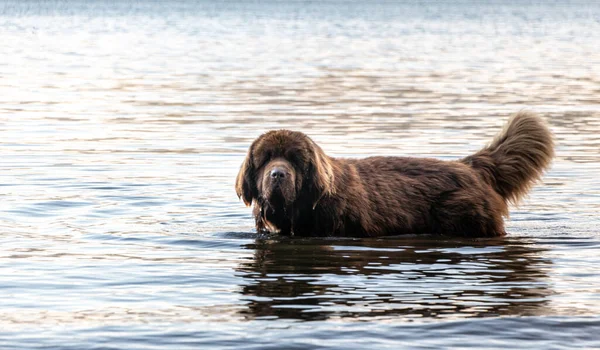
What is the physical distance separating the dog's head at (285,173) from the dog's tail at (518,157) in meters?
1.72

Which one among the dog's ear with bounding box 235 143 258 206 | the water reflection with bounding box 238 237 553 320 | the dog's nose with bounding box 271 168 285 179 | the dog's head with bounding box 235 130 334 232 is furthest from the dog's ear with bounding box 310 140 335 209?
the dog's ear with bounding box 235 143 258 206

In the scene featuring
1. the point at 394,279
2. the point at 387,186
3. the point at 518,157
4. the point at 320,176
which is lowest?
the point at 394,279

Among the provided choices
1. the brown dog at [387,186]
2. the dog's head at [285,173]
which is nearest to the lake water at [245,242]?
the brown dog at [387,186]

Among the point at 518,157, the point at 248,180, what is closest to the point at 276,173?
the point at 248,180

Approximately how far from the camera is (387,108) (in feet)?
84.5

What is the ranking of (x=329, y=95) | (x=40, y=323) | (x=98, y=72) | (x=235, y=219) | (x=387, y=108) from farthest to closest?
(x=98, y=72) → (x=329, y=95) → (x=387, y=108) → (x=235, y=219) → (x=40, y=323)

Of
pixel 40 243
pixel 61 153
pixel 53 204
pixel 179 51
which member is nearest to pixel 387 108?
pixel 61 153

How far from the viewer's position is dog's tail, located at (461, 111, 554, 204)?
12.2 m

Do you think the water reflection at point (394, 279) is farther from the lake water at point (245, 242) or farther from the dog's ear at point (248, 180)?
the dog's ear at point (248, 180)

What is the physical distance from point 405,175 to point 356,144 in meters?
7.21

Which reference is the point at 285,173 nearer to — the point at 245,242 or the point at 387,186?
the point at 245,242

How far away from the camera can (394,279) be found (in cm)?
1007

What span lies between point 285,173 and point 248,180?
60cm

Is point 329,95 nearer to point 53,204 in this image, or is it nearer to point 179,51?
point 53,204
